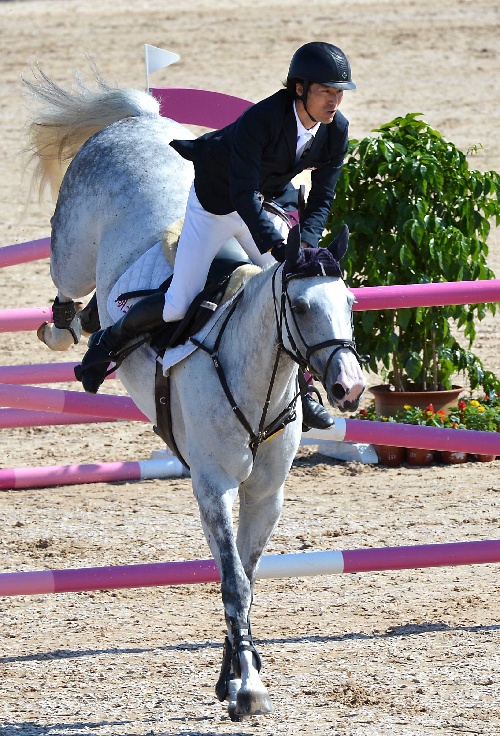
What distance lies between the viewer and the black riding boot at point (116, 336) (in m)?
4.68

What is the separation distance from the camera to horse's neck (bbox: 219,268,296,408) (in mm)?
4152

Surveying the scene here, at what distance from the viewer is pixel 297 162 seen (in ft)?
14.4

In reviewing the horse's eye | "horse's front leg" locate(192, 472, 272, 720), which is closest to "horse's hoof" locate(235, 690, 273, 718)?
"horse's front leg" locate(192, 472, 272, 720)

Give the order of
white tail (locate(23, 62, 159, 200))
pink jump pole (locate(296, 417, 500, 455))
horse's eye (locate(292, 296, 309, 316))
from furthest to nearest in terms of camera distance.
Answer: white tail (locate(23, 62, 159, 200))
pink jump pole (locate(296, 417, 500, 455))
horse's eye (locate(292, 296, 309, 316))

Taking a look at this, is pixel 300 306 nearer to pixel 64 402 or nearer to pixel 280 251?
pixel 280 251

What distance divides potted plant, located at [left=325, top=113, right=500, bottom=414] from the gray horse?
1.93m

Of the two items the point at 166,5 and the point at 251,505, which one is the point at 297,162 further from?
the point at 166,5

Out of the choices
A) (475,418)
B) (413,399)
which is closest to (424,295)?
(475,418)

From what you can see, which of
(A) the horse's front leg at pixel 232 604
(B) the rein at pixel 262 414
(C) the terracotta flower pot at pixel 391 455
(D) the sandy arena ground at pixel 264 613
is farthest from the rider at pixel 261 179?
(C) the terracotta flower pot at pixel 391 455

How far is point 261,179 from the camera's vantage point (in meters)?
4.45

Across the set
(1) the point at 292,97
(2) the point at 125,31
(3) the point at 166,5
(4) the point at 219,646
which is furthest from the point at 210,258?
(3) the point at 166,5

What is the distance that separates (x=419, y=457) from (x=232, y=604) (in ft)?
11.5

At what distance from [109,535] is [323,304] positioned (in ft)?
9.81

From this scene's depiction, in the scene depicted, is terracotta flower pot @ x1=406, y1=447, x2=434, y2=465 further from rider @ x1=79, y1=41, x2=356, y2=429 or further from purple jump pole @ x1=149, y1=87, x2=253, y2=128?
rider @ x1=79, y1=41, x2=356, y2=429
